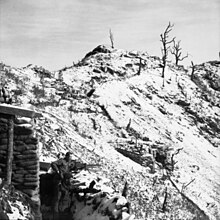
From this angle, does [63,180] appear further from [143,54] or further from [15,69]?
[143,54]

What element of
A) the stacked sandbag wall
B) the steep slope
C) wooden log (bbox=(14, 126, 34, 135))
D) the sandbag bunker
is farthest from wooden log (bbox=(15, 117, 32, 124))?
the steep slope

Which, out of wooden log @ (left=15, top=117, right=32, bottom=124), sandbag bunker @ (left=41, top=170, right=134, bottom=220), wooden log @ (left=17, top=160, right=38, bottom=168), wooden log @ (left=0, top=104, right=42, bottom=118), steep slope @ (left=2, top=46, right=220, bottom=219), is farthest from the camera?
steep slope @ (left=2, top=46, right=220, bottom=219)

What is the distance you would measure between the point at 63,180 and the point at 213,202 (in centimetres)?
1464

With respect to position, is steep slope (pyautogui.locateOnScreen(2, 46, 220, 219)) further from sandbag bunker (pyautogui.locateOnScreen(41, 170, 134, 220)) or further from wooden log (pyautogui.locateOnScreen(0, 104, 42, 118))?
wooden log (pyautogui.locateOnScreen(0, 104, 42, 118))

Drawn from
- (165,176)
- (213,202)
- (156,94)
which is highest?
(156,94)

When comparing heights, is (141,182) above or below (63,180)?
below

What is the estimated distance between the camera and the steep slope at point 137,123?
754 inches

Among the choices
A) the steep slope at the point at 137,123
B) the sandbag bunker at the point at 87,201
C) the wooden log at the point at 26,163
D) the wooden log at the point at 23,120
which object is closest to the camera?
the wooden log at the point at 23,120

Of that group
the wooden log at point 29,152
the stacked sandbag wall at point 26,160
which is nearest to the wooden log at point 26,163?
the stacked sandbag wall at point 26,160

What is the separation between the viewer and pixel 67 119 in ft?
83.1

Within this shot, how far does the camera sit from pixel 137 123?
3078cm

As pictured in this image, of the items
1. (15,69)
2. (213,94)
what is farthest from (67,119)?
(213,94)

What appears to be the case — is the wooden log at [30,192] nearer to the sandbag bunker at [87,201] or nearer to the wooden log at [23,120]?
the sandbag bunker at [87,201]

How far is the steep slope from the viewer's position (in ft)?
62.8
